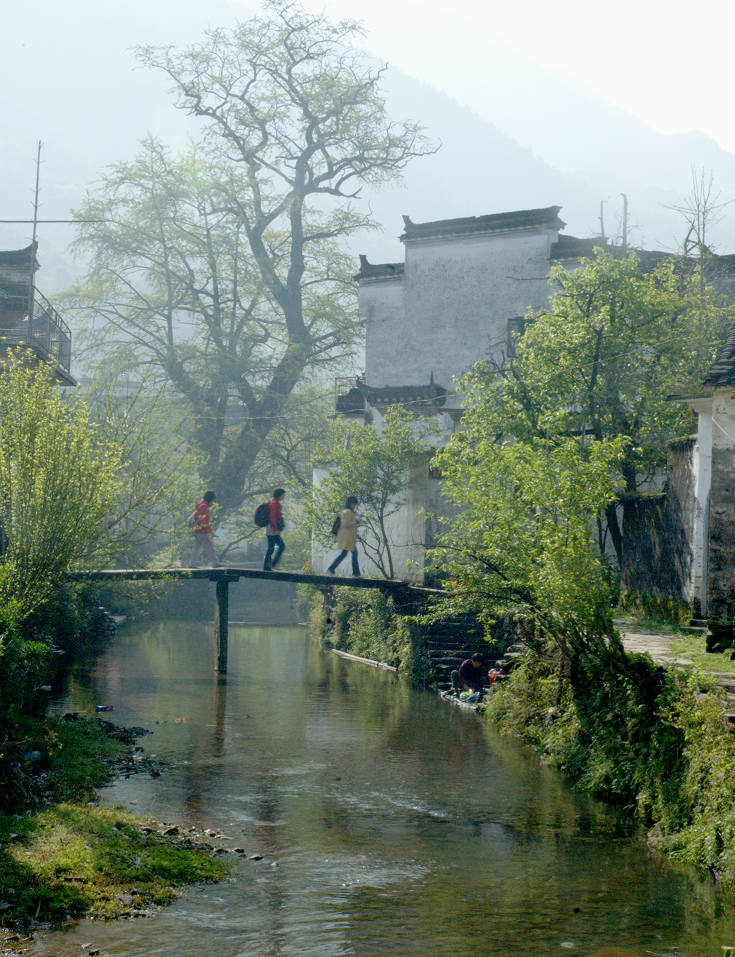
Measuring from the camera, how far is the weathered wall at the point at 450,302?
36.4m

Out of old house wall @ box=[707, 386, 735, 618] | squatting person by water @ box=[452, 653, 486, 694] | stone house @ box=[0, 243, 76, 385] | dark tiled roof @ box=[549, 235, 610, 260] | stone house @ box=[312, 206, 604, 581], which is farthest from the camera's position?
stone house @ box=[312, 206, 604, 581]

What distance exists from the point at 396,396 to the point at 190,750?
17.5m

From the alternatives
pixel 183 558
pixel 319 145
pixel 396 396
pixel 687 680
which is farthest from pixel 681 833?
pixel 319 145

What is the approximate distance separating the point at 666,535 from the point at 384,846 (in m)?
10.3

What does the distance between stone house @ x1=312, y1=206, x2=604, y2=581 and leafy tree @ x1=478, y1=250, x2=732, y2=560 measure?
10604mm

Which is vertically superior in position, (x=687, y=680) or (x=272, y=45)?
(x=272, y=45)

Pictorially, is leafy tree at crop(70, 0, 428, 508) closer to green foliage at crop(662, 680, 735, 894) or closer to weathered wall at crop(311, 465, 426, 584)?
weathered wall at crop(311, 465, 426, 584)

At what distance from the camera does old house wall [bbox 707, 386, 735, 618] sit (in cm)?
1736

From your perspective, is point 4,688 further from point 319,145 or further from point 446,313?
point 319,145

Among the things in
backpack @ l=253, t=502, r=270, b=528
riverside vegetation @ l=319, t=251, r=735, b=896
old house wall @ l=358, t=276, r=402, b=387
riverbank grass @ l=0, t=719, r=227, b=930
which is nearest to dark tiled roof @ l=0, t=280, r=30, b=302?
old house wall @ l=358, t=276, r=402, b=387

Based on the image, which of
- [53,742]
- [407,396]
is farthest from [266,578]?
[53,742]

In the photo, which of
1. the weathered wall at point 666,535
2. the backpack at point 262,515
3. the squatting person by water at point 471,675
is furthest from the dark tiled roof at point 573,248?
the squatting person by water at point 471,675

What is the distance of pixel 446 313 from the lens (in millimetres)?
37906

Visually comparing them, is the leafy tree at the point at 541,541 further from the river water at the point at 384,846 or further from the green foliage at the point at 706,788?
the green foliage at the point at 706,788
